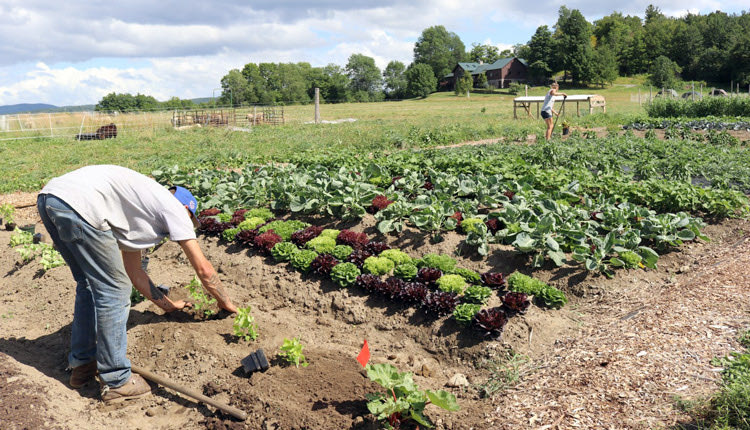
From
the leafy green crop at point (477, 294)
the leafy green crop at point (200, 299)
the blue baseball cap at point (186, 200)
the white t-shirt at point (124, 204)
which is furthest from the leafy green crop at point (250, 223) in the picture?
the leafy green crop at point (477, 294)

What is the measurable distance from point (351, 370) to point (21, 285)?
16.1ft

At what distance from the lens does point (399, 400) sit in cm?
332

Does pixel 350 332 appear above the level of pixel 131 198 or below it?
below

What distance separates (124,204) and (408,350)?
105 inches

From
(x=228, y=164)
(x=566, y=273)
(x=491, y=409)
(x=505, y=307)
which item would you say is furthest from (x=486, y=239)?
(x=228, y=164)

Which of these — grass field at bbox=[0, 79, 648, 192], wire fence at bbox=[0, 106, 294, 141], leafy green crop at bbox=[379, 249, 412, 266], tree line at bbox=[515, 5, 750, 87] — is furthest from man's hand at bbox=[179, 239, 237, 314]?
tree line at bbox=[515, 5, 750, 87]

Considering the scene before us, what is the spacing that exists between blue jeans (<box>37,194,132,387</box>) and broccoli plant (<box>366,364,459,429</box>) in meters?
1.94

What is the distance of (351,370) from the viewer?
13.3ft

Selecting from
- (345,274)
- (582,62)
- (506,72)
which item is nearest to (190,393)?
(345,274)

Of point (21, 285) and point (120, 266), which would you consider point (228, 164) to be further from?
point (120, 266)

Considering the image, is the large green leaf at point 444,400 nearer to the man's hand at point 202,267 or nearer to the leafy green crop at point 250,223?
the man's hand at point 202,267

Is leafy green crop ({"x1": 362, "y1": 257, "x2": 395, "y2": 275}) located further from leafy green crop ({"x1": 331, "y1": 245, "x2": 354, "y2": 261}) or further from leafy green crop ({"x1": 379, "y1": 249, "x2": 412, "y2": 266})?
leafy green crop ({"x1": 331, "y1": 245, "x2": 354, "y2": 261})

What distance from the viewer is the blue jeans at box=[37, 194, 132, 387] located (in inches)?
137

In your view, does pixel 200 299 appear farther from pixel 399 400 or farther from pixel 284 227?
pixel 399 400
